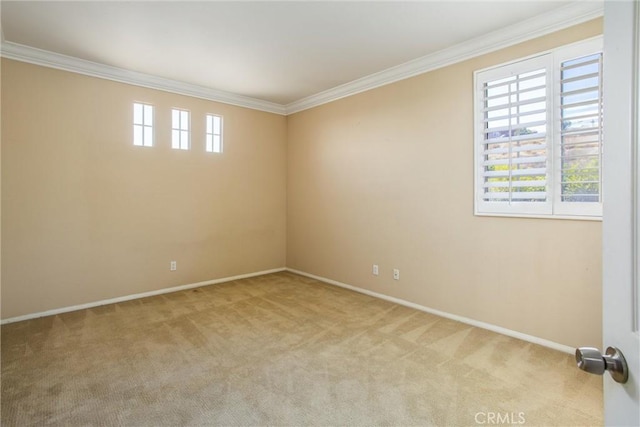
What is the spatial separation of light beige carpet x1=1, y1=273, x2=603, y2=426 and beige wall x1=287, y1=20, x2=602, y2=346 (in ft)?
1.13

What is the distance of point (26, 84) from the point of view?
325 centimetres

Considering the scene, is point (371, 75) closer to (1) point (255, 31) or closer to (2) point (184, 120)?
(1) point (255, 31)

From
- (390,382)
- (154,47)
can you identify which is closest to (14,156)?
(154,47)

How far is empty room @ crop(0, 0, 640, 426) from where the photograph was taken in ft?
7.09

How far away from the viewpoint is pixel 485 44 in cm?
298

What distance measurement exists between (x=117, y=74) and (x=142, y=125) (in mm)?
599

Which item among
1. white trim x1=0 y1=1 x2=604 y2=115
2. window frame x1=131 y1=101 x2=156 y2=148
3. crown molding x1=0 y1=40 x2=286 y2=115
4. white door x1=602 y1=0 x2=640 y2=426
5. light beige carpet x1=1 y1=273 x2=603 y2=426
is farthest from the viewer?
window frame x1=131 y1=101 x2=156 y2=148

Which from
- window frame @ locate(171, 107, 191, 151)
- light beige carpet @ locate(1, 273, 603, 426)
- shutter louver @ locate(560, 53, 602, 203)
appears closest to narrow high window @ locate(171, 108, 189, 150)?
window frame @ locate(171, 107, 191, 151)

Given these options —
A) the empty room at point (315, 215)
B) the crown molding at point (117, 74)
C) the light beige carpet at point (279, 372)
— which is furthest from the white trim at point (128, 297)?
the crown molding at point (117, 74)

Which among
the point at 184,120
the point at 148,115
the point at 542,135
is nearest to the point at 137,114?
the point at 148,115

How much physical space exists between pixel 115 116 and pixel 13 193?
Result: 1.27 metres

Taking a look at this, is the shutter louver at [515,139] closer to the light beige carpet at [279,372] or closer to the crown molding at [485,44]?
the crown molding at [485,44]

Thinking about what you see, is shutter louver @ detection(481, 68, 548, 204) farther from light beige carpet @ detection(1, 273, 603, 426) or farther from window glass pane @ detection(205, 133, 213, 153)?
window glass pane @ detection(205, 133, 213, 153)

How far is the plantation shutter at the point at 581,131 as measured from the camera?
2.41 m
